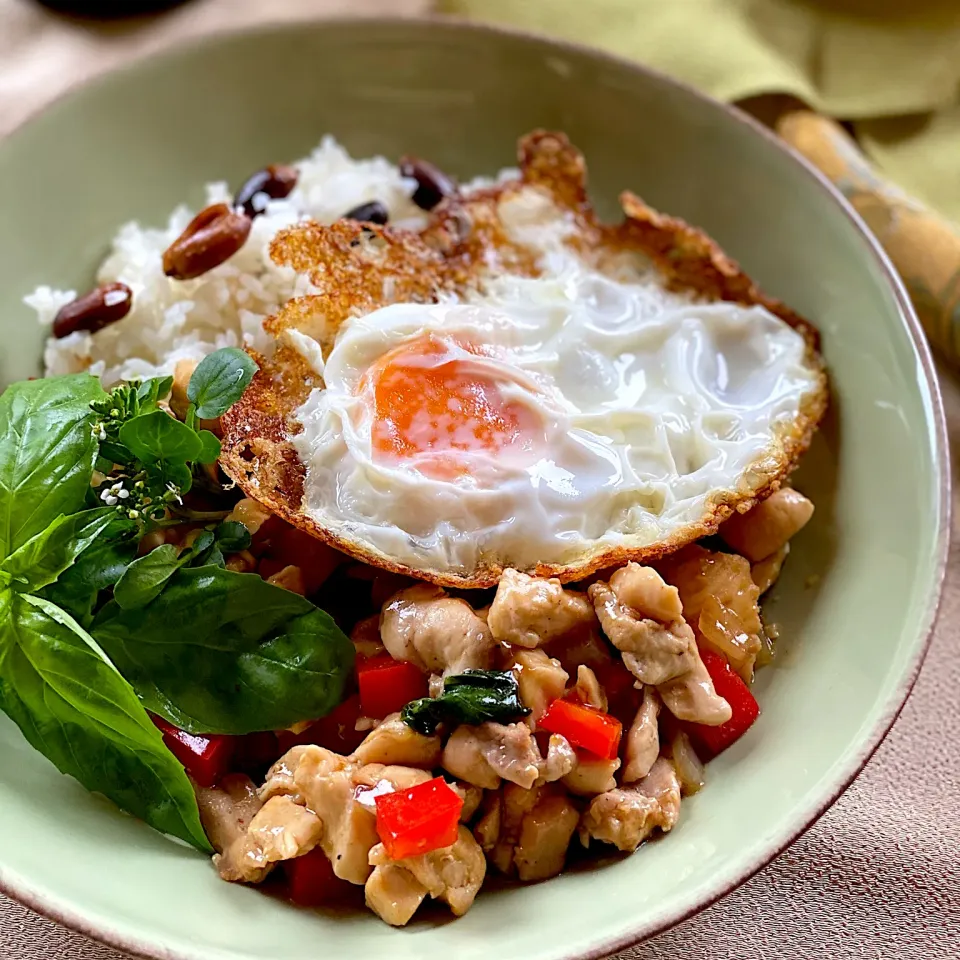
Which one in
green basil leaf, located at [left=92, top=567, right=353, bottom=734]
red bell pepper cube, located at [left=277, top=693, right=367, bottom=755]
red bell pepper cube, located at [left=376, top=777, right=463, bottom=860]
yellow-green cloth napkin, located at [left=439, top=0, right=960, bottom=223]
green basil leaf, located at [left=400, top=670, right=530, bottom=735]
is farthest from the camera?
A: yellow-green cloth napkin, located at [left=439, top=0, right=960, bottom=223]

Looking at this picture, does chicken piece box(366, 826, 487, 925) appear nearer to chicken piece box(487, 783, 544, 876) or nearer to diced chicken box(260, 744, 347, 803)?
chicken piece box(487, 783, 544, 876)

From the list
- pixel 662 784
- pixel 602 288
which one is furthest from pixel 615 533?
pixel 602 288

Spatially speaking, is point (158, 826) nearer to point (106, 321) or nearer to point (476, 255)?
point (106, 321)

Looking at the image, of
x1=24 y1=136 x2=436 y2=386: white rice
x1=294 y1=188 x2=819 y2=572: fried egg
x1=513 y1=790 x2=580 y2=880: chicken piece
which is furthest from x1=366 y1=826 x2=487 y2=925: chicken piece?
x1=24 y1=136 x2=436 y2=386: white rice

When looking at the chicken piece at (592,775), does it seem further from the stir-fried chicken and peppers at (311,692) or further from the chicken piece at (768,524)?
the chicken piece at (768,524)

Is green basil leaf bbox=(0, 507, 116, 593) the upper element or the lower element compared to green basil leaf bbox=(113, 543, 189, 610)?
upper

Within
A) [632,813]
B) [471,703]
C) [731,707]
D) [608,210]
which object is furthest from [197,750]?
[608,210]

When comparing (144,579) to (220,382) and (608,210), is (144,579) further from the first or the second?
(608,210)
